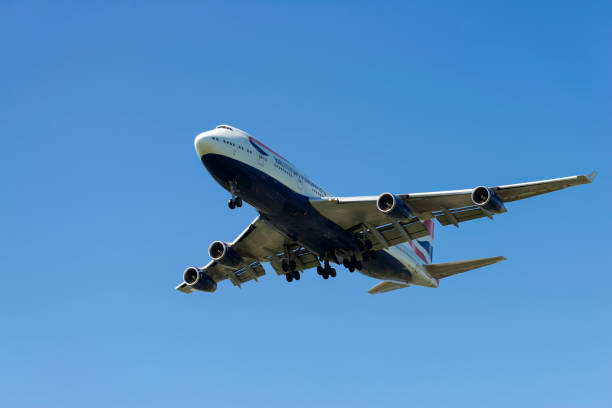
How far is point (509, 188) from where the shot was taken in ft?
100

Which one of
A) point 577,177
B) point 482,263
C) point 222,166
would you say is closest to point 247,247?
point 222,166

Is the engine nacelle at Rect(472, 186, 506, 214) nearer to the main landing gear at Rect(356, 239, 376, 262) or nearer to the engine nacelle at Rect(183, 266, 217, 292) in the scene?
the main landing gear at Rect(356, 239, 376, 262)

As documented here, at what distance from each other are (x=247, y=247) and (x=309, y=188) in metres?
6.30

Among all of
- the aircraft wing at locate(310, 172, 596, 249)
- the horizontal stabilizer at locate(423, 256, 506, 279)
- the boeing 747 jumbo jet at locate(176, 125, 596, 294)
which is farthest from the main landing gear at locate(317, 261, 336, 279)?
the horizontal stabilizer at locate(423, 256, 506, 279)

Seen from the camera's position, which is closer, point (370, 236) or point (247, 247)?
point (370, 236)

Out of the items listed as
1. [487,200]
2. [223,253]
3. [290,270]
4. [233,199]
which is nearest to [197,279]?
[223,253]

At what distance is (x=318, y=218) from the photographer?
33656 mm

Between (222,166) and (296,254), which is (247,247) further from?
(222,166)

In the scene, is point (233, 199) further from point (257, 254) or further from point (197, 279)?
point (197, 279)

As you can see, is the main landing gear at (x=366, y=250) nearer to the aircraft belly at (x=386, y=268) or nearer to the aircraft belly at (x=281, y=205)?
the aircraft belly at (x=281, y=205)

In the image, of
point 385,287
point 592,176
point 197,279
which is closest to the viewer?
point 592,176

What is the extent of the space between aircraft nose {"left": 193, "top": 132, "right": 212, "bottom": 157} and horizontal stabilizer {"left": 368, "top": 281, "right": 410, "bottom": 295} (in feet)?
52.4

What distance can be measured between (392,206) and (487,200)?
Result: 424 centimetres

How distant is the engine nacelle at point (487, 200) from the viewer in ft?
99.9
